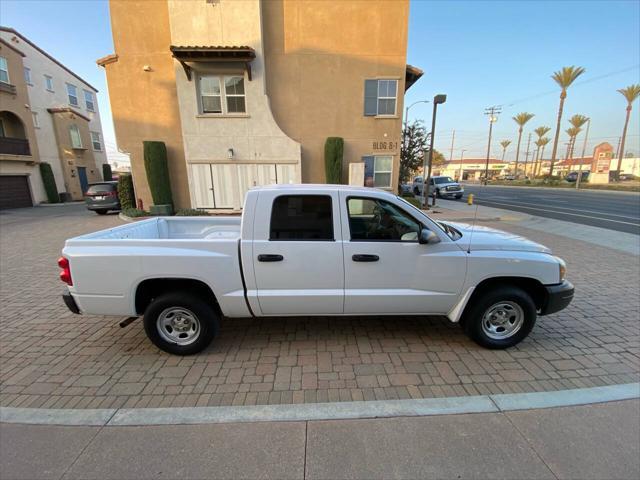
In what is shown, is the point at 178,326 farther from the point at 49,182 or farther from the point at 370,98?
the point at 49,182

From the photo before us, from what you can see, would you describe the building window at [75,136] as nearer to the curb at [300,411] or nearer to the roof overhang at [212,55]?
the roof overhang at [212,55]

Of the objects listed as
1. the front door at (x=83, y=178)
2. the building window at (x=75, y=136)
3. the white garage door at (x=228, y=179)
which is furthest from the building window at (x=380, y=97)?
the front door at (x=83, y=178)

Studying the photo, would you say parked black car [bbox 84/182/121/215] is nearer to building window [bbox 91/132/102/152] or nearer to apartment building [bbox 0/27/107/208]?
apartment building [bbox 0/27/107/208]

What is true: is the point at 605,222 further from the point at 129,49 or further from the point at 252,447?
the point at 129,49

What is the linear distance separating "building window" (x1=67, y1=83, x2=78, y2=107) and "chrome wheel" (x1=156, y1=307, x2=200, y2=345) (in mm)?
32579

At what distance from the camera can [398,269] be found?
312cm

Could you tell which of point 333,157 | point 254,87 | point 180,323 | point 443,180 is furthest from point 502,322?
point 443,180

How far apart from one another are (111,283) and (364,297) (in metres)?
2.66

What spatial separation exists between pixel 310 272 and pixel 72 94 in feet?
113

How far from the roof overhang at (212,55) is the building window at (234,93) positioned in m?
0.73

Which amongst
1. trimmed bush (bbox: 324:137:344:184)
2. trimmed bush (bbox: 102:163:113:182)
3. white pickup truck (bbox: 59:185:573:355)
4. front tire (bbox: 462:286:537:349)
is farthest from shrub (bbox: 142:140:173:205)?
trimmed bush (bbox: 102:163:113:182)

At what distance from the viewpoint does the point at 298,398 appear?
8.63 ft

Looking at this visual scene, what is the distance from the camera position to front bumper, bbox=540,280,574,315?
321 centimetres

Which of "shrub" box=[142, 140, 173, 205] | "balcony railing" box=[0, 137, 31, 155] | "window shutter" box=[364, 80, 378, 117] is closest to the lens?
"shrub" box=[142, 140, 173, 205]
